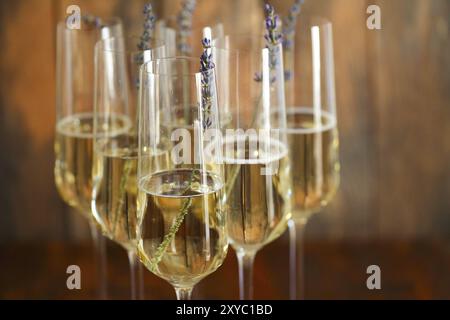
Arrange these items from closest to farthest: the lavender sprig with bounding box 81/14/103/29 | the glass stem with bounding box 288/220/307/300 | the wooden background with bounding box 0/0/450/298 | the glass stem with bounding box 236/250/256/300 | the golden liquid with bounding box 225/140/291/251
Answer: the golden liquid with bounding box 225/140/291/251 < the glass stem with bounding box 236/250/256/300 < the lavender sprig with bounding box 81/14/103/29 < the glass stem with bounding box 288/220/307/300 < the wooden background with bounding box 0/0/450/298

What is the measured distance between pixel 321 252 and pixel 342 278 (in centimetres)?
17

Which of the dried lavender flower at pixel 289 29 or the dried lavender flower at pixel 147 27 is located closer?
the dried lavender flower at pixel 147 27

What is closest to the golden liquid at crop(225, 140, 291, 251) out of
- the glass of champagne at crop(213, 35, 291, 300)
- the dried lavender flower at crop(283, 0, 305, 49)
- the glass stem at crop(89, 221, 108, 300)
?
the glass of champagne at crop(213, 35, 291, 300)

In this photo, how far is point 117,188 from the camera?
110 centimetres

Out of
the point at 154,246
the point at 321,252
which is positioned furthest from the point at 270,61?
the point at 321,252

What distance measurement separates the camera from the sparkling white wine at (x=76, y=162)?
125 centimetres

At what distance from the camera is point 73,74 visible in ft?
4.37

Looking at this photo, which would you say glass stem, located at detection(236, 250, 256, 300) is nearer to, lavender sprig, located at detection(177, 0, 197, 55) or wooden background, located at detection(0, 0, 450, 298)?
lavender sprig, located at detection(177, 0, 197, 55)

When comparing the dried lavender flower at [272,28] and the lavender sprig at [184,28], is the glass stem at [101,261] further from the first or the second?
the dried lavender flower at [272,28]

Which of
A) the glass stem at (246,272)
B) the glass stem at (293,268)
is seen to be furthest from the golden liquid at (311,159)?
the glass stem at (293,268)

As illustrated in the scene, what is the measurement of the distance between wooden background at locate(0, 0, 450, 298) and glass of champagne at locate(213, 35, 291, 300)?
0.64 meters

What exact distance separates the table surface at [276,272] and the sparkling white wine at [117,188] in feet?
1.23

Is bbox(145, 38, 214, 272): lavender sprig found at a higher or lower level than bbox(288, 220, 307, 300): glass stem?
higher

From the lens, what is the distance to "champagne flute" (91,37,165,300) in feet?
3.59
